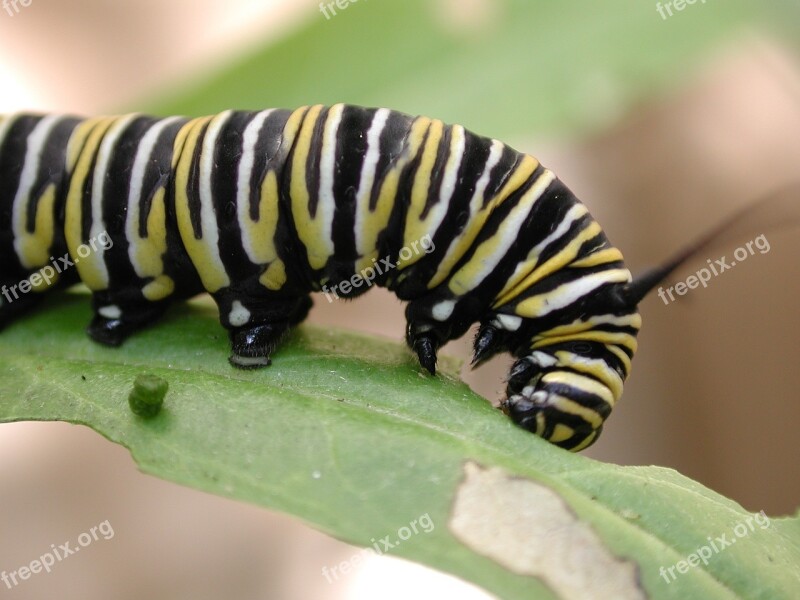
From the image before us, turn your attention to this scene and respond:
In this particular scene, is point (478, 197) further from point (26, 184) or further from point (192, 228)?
point (26, 184)

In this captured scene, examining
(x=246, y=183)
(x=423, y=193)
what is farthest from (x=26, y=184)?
(x=423, y=193)

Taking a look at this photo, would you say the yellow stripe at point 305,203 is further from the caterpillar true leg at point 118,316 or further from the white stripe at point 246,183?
the caterpillar true leg at point 118,316

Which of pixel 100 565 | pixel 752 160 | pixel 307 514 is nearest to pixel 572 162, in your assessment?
pixel 752 160

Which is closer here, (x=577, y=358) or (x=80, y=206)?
(x=577, y=358)

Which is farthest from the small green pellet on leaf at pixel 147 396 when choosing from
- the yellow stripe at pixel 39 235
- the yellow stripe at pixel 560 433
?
the yellow stripe at pixel 560 433

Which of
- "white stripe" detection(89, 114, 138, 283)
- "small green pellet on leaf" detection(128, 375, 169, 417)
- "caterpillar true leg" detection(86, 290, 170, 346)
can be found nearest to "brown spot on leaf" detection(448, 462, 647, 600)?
"small green pellet on leaf" detection(128, 375, 169, 417)

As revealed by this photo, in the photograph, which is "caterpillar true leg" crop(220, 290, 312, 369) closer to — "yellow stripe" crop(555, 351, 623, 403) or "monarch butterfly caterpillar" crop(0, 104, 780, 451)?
"monarch butterfly caterpillar" crop(0, 104, 780, 451)
